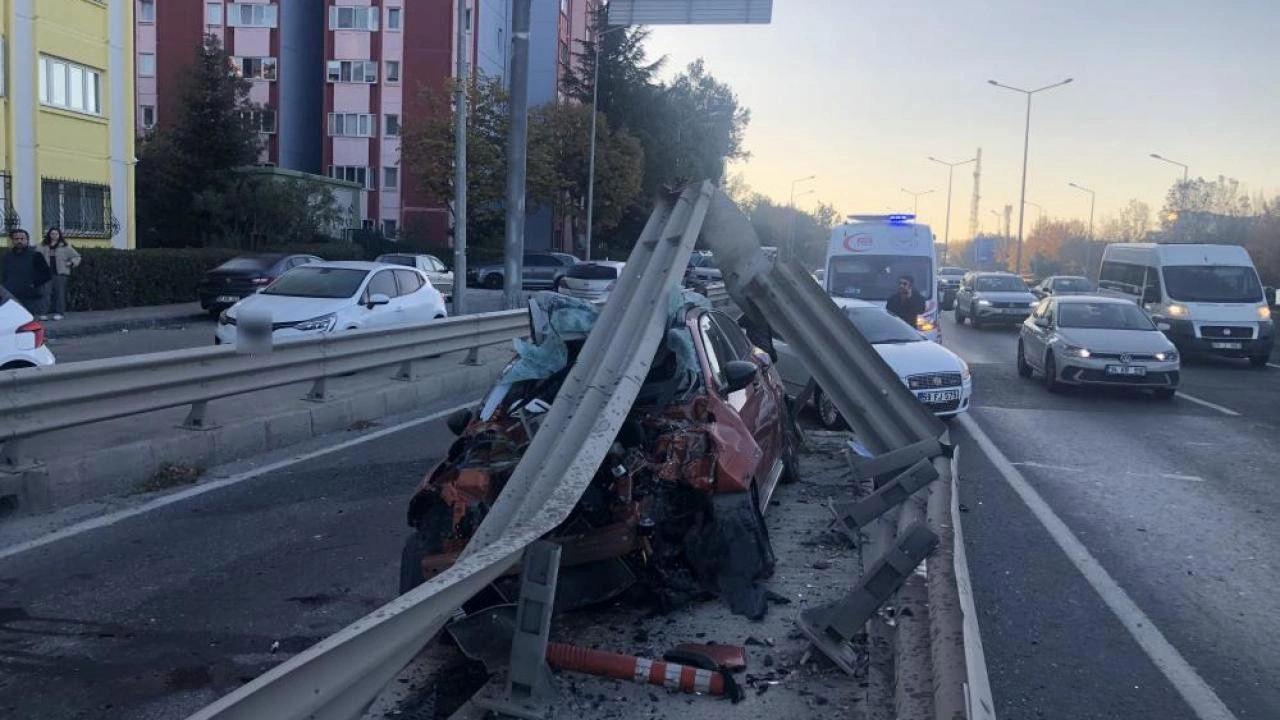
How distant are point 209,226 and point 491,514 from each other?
126 ft

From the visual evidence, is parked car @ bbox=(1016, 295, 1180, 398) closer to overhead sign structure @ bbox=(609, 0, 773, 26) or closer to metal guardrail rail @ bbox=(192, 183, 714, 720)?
overhead sign structure @ bbox=(609, 0, 773, 26)

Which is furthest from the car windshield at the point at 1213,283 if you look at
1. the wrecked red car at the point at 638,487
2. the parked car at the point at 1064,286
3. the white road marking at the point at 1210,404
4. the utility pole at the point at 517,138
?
the wrecked red car at the point at 638,487

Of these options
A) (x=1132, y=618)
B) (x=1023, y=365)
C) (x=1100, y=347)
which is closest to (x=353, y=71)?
(x=1023, y=365)

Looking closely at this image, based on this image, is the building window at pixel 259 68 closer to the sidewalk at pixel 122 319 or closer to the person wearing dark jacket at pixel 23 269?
the sidewalk at pixel 122 319

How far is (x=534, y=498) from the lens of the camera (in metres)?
4.49

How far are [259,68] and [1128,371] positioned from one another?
49.6 meters

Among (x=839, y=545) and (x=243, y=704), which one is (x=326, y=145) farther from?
(x=243, y=704)

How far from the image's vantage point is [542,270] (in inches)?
1757

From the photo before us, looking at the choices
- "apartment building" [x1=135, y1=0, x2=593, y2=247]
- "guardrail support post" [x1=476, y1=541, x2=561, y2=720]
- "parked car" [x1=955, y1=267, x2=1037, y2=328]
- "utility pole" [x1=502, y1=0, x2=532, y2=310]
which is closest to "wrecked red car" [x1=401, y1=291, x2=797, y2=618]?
"guardrail support post" [x1=476, y1=541, x2=561, y2=720]

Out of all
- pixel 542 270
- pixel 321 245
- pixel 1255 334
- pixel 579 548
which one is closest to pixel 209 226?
pixel 321 245

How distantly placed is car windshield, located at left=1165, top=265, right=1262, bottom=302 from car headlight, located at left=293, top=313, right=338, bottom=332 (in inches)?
668

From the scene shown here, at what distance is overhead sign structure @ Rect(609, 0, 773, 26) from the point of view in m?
18.0

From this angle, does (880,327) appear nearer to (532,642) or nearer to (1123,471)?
(1123,471)

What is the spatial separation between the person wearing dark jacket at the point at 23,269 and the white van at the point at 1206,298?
20481 mm
